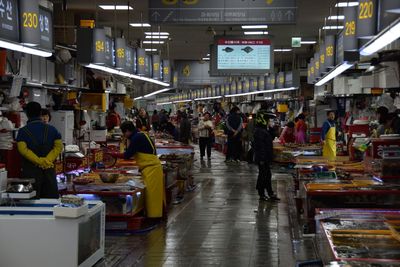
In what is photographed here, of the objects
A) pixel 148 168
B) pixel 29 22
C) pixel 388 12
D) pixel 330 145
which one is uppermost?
pixel 29 22

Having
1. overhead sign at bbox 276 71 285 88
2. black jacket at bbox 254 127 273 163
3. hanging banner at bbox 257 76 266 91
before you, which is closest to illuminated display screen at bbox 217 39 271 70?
black jacket at bbox 254 127 273 163

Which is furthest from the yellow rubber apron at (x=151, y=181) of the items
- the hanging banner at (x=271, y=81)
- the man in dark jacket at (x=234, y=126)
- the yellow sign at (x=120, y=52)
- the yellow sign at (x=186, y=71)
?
the yellow sign at (x=186, y=71)

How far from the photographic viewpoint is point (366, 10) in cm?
761

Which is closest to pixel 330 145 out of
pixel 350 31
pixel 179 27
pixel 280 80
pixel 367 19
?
pixel 350 31

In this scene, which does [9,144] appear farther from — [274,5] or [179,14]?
[274,5]

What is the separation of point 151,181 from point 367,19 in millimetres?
4502

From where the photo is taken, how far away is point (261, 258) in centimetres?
805

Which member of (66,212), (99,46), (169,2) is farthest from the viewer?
(99,46)

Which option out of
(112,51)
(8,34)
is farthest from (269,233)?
(112,51)

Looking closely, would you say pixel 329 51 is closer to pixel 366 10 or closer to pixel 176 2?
pixel 176 2

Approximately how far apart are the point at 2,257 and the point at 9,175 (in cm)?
331

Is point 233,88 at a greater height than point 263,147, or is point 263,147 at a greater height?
point 233,88

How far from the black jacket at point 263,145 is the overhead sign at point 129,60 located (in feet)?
12.3

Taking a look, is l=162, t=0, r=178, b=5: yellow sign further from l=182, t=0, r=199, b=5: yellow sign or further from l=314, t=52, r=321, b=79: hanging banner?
l=314, t=52, r=321, b=79: hanging banner
